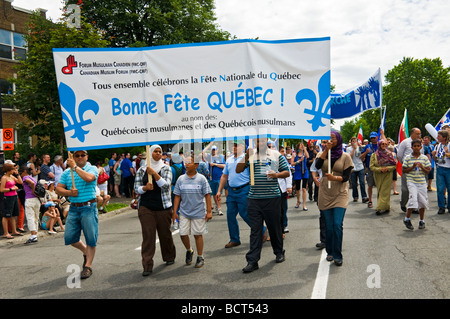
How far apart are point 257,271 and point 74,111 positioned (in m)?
3.37

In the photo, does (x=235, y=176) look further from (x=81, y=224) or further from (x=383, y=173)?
(x=383, y=173)

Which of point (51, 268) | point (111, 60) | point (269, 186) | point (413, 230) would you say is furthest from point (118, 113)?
point (413, 230)

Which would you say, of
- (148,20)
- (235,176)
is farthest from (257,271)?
(148,20)

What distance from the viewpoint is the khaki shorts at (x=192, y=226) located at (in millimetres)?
6121

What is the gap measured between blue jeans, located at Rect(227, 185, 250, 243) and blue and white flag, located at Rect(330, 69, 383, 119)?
122 inches

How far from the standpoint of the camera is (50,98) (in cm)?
1411

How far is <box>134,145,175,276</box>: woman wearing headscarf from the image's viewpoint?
577 centimetres

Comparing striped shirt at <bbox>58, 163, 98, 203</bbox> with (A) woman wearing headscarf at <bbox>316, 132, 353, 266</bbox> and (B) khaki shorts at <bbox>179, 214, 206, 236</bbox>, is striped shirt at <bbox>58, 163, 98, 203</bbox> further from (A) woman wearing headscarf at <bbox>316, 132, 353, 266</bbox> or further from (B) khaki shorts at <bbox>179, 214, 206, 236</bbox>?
(A) woman wearing headscarf at <bbox>316, 132, 353, 266</bbox>

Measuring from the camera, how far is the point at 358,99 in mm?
9227

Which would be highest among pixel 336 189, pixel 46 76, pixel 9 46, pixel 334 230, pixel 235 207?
pixel 9 46

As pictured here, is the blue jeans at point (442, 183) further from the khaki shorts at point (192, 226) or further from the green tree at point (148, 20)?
the green tree at point (148, 20)

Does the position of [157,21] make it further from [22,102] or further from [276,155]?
[276,155]

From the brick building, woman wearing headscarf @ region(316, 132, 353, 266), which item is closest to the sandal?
woman wearing headscarf @ region(316, 132, 353, 266)

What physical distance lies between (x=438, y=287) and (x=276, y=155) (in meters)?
2.74
